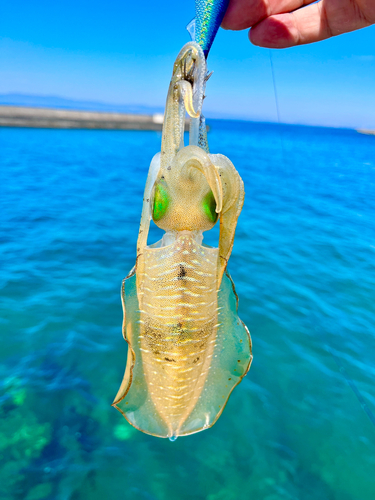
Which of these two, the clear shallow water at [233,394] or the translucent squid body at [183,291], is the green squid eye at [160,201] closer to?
the translucent squid body at [183,291]

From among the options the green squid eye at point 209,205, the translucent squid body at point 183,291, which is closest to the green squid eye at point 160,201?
the translucent squid body at point 183,291

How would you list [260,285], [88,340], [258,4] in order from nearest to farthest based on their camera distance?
[258,4], [88,340], [260,285]

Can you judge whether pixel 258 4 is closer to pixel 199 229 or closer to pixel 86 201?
pixel 199 229

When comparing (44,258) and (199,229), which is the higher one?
(199,229)

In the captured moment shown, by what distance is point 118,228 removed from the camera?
35.1ft

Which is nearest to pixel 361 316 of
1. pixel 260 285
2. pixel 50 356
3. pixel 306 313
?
pixel 306 313

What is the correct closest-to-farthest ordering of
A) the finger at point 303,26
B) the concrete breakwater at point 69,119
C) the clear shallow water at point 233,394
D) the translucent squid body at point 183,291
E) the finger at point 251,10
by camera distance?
the translucent squid body at point 183,291, the finger at point 251,10, the finger at point 303,26, the clear shallow water at point 233,394, the concrete breakwater at point 69,119

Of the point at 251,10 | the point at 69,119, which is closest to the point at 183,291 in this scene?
the point at 251,10

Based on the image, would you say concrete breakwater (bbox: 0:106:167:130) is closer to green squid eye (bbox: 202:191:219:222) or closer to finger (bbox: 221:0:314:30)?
finger (bbox: 221:0:314:30)

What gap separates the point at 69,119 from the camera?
1668 inches

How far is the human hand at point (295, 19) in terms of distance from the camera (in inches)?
132

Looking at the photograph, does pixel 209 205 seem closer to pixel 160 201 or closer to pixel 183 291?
pixel 160 201

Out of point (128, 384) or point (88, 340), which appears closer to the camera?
point (128, 384)

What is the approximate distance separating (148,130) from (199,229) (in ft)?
162
